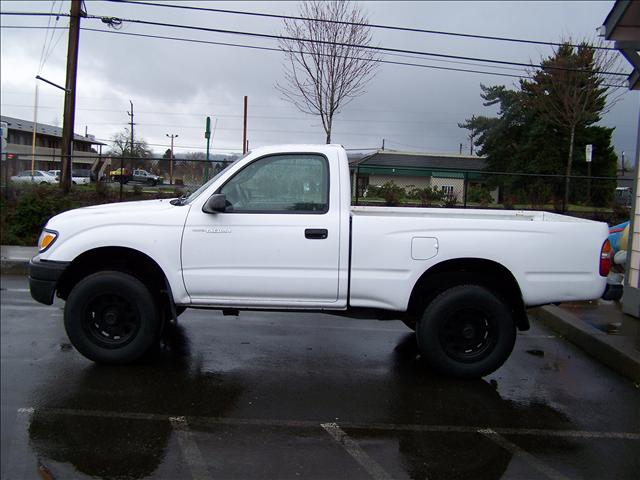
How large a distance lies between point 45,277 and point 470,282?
12.6 feet

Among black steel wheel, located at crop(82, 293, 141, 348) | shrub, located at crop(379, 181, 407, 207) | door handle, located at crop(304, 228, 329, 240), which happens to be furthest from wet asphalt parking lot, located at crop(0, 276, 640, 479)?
shrub, located at crop(379, 181, 407, 207)

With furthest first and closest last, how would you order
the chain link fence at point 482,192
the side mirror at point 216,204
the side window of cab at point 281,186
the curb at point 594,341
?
the chain link fence at point 482,192, the curb at point 594,341, the side window of cab at point 281,186, the side mirror at point 216,204

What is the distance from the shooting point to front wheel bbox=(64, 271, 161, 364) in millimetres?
5004

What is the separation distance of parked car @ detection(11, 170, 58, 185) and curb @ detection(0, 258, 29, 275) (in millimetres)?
5512

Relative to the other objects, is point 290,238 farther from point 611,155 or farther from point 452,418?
point 611,155

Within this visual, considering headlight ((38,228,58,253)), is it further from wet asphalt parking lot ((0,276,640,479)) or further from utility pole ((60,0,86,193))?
utility pole ((60,0,86,193))

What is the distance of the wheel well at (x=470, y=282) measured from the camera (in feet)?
16.8

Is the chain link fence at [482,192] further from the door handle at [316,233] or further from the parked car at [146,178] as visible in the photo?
the door handle at [316,233]

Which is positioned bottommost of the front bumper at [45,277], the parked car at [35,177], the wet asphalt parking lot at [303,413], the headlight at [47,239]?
the wet asphalt parking lot at [303,413]

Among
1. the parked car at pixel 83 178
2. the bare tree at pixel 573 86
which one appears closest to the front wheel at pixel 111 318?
the parked car at pixel 83 178

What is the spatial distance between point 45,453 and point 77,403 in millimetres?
830

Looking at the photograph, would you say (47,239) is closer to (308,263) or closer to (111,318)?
(111,318)

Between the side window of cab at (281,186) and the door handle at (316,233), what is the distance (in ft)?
0.64

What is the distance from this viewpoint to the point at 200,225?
499 cm
